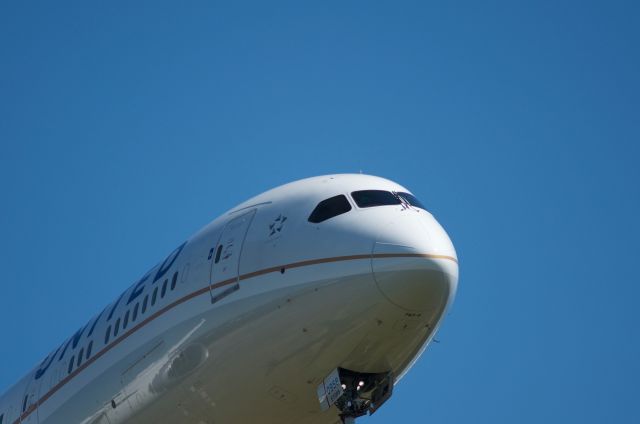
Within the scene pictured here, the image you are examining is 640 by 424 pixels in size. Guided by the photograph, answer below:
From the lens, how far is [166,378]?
2409cm

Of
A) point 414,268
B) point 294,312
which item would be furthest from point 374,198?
point 294,312

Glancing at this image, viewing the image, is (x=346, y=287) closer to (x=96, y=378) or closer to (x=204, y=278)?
(x=204, y=278)

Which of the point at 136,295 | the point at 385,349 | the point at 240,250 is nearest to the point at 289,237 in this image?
the point at 240,250

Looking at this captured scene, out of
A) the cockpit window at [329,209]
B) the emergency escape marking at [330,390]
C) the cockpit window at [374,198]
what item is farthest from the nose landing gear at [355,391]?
the cockpit window at [374,198]

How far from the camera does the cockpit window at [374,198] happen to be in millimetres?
23109

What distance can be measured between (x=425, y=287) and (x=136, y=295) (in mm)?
7917

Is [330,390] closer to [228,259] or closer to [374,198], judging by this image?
[228,259]

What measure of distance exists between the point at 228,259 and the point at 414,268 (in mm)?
4134

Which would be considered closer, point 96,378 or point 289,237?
point 289,237

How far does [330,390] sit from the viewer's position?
2217 cm

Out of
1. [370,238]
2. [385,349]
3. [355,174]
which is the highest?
[355,174]

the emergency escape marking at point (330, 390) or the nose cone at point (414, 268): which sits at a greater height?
the nose cone at point (414, 268)

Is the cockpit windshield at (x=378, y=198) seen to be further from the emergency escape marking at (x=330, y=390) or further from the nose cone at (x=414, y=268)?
the emergency escape marking at (x=330, y=390)

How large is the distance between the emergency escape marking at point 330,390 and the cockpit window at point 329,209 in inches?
113
